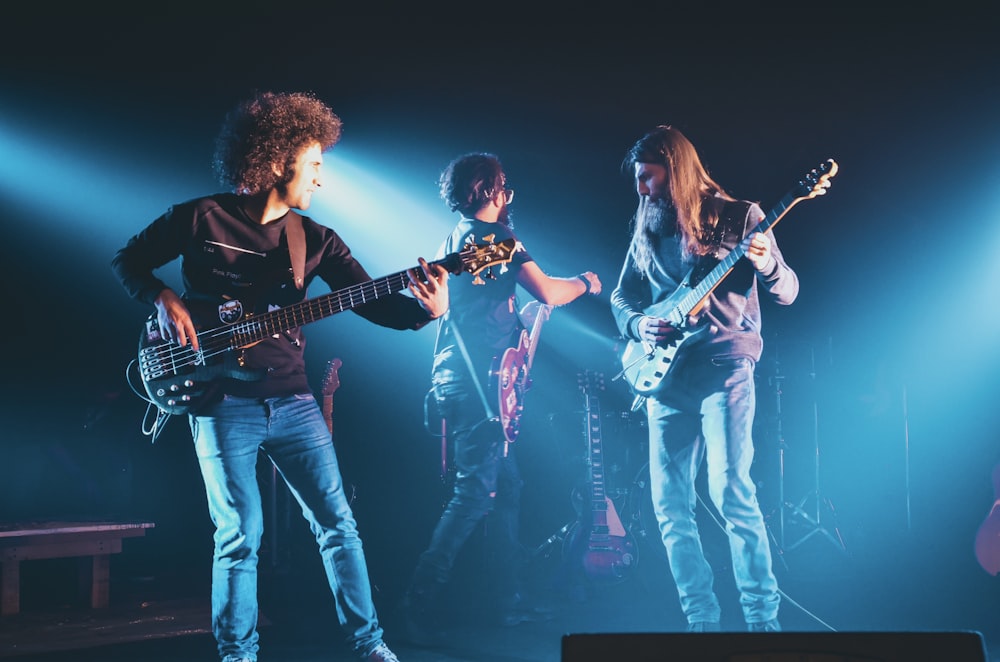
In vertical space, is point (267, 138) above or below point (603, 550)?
above

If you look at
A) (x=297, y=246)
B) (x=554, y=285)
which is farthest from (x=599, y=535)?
(x=297, y=246)

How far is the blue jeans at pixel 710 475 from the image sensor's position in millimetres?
3762

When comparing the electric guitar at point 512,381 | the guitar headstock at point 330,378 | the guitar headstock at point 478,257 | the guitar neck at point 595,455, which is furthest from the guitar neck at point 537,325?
the guitar headstock at point 478,257

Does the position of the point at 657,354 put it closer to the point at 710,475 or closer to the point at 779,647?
the point at 710,475

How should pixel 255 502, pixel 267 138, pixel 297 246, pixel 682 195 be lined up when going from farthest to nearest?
1. pixel 682 195
2. pixel 267 138
3. pixel 297 246
4. pixel 255 502

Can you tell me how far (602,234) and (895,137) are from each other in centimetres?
179

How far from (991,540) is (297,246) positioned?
3906 mm

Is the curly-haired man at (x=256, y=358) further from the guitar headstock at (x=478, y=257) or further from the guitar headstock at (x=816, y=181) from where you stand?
the guitar headstock at (x=816, y=181)

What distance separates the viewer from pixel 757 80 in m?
5.05

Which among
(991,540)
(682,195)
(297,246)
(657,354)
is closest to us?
(297,246)

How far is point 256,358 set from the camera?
3.24m

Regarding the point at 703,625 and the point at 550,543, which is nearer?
the point at 703,625

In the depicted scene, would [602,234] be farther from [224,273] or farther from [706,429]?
[224,273]

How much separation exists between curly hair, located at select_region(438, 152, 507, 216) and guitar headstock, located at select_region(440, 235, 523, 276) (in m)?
1.25
